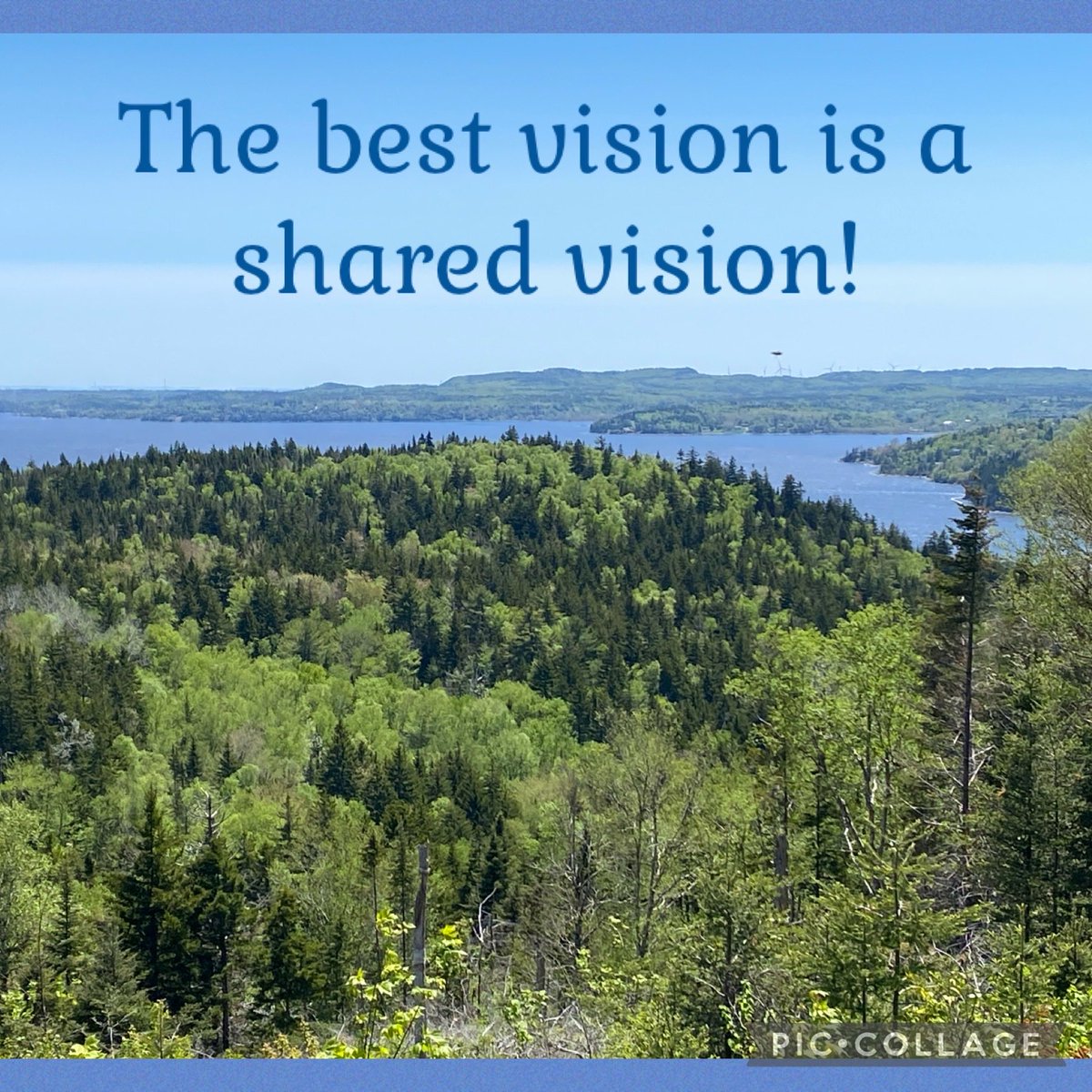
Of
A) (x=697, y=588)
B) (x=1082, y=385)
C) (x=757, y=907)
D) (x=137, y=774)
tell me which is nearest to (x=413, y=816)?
(x=137, y=774)

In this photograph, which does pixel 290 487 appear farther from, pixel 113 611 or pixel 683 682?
pixel 683 682

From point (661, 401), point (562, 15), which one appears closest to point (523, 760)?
point (661, 401)

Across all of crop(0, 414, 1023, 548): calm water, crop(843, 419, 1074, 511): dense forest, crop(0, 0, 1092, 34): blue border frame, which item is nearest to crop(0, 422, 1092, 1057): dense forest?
crop(843, 419, 1074, 511): dense forest

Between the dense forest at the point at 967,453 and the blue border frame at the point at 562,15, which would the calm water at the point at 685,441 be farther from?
the blue border frame at the point at 562,15

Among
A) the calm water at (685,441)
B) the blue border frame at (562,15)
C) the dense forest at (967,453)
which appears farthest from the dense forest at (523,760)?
the blue border frame at (562,15)

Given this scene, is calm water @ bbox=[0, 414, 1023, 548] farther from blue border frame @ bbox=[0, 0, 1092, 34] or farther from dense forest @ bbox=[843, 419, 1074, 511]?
blue border frame @ bbox=[0, 0, 1092, 34]
